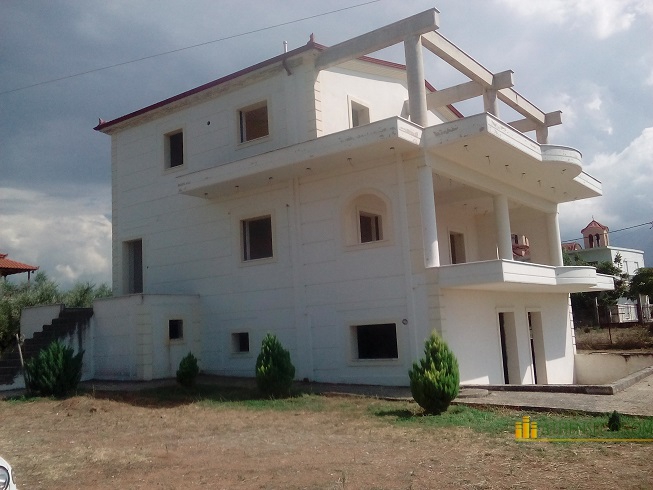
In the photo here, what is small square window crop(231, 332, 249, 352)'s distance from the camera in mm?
19156

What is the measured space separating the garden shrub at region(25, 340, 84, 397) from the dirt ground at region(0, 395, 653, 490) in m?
2.58

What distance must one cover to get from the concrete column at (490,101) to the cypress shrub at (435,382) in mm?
10275

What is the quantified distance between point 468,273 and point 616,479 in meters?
8.53

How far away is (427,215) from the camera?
15.7 meters

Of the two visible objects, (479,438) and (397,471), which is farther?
(479,438)

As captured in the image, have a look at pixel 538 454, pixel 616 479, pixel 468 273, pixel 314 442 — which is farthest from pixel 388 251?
pixel 616 479

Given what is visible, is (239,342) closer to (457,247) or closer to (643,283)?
(457,247)

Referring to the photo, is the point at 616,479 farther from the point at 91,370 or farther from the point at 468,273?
the point at 91,370

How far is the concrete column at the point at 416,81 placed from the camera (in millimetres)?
16016

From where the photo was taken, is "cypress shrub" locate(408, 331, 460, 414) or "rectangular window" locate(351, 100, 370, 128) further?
"rectangular window" locate(351, 100, 370, 128)

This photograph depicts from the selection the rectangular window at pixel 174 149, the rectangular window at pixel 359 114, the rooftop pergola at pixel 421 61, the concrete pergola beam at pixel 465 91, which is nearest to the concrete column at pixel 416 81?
the rooftop pergola at pixel 421 61

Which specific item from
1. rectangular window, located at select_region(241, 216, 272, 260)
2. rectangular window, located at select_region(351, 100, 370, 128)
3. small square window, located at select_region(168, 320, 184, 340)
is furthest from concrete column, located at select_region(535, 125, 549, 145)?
small square window, located at select_region(168, 320, 184, 340)

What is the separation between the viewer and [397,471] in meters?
7.66

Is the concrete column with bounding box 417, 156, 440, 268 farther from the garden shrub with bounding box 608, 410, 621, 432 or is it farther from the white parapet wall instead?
the white parapet wall
